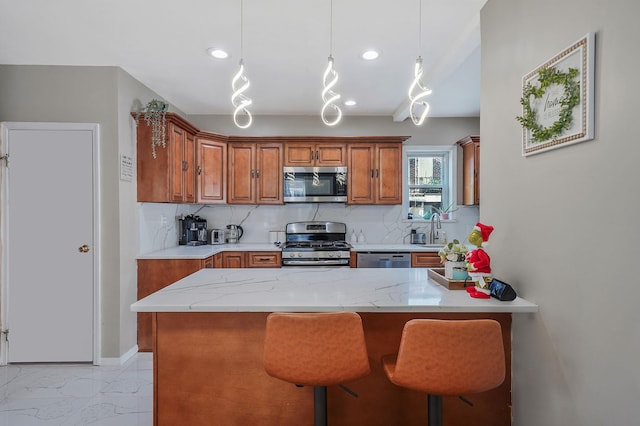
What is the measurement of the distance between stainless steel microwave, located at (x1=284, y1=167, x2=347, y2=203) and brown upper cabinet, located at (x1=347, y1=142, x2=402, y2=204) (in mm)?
171

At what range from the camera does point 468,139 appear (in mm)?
4363

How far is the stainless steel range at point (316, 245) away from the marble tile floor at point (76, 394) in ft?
5.76

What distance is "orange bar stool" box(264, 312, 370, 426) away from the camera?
4.55 feet

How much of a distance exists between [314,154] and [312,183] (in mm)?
362

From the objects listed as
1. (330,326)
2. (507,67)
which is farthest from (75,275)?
(507,67)

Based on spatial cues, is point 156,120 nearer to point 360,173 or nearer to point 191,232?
point 191,232

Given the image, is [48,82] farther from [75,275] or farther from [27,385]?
[27,385]

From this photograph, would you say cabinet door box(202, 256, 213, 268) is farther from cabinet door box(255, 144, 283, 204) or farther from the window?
the window

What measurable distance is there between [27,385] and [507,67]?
12.9ft

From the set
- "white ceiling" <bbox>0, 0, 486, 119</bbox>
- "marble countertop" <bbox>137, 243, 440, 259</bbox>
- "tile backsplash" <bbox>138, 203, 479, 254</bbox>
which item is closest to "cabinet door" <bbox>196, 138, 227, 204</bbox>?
"tile backsplash" <bbox>138, 203, 479, 254</bbox>

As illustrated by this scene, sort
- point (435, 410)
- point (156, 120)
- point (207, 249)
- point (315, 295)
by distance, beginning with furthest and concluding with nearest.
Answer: point (207, 249) < point (156, 120) < point (315, 295) < point (435, 410)

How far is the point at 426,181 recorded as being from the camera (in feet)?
15.8

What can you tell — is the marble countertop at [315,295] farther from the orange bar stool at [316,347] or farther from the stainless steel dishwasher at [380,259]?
the stainless steel dishwasher at [380,259]

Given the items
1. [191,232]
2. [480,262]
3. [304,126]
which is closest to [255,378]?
[480,262]
